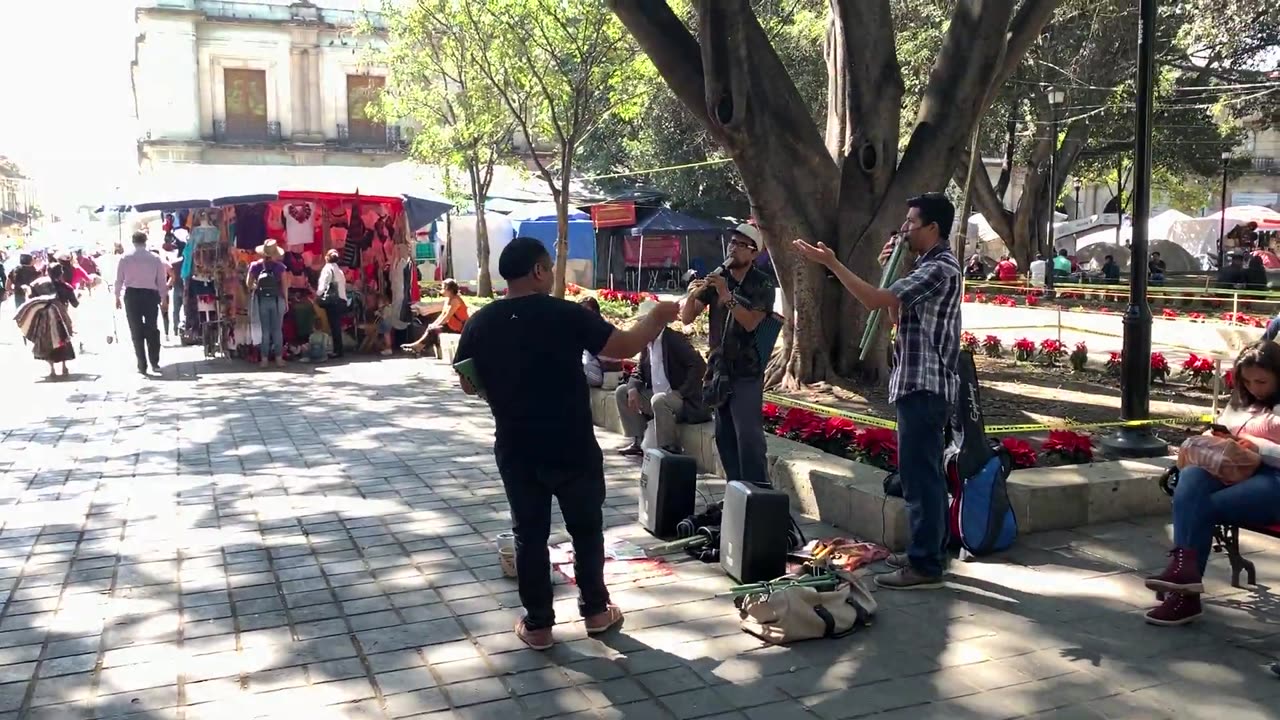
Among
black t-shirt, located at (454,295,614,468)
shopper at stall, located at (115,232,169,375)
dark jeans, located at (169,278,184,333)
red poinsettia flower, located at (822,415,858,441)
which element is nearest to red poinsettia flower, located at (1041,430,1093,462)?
red poinsettia flower, located at (822,415,858,441)

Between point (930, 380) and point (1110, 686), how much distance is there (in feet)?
4.90

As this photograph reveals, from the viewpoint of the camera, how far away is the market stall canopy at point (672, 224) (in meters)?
33.2

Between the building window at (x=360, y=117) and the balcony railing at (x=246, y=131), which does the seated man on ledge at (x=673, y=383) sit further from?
the balcony railing at (x=246, y=131)

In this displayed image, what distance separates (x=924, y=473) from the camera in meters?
4.96

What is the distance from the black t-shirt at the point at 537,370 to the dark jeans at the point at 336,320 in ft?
37.0

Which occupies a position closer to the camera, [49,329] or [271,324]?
[49,329]

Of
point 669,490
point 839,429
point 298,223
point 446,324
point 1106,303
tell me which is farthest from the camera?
point 1106,303

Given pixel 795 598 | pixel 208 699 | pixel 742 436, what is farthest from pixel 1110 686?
pixel 208 699

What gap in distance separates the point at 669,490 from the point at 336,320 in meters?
10.5

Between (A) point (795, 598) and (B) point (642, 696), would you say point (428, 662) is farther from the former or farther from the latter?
(A) point (795, 598)

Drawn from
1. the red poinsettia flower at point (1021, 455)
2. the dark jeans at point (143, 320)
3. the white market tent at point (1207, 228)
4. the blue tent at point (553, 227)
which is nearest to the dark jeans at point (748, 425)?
the red poinsettia flower at point (1021, 455)

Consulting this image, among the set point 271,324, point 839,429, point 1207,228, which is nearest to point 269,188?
point 271,324

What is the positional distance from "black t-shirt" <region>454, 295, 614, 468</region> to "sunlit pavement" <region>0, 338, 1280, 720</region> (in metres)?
0.89

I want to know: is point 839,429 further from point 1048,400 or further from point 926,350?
point 1048,400
